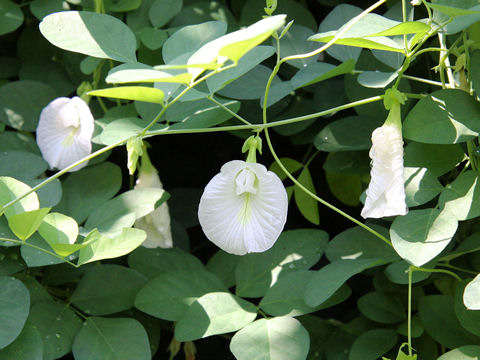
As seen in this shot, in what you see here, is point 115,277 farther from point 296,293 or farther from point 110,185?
point 296,293

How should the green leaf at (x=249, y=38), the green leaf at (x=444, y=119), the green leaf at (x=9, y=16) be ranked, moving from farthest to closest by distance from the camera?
the green leaf at (x=9, y=16) → the green leaf at (x=444, y=119) → the green leaf at (x=249, y=38)

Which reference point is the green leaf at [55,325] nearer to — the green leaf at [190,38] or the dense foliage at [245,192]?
the dense foliage at [245,192]

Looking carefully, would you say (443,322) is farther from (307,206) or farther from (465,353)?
(307,206)

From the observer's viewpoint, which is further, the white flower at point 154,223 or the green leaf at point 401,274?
the white flower at point 154,223

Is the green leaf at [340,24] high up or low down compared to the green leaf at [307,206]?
up

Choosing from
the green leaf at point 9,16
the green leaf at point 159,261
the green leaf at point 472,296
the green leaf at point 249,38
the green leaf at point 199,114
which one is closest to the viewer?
the green leaf at point 249,38

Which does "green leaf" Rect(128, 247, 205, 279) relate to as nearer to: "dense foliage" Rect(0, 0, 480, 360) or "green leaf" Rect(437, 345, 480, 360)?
"dense foliage" Rect(0, 0, 480, 360)

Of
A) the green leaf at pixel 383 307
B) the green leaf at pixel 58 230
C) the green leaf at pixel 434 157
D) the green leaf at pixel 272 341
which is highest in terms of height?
the green leaf at pixel 434 157

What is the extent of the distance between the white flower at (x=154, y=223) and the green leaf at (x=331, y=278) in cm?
31

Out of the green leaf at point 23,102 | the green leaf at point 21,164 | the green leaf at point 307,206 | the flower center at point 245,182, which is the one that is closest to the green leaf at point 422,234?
the flower center at point 245,182

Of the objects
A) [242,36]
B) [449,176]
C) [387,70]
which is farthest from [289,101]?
[242,36]

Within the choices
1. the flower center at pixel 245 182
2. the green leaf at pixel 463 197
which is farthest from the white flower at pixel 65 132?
the green leaf at pixel 463 197

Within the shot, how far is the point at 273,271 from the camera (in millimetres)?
1037

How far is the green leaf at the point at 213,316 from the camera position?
920 millimetres
